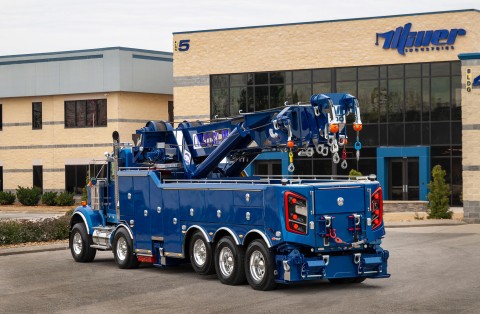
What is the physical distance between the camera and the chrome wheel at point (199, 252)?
20.6 metres

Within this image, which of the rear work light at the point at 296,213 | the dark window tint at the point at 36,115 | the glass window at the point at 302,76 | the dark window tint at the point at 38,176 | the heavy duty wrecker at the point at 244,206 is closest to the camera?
the rear work light at the point at 296,213

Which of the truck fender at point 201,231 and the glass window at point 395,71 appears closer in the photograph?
the truck fender at point 201,231

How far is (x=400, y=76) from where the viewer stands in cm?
5200

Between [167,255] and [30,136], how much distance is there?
45.0m

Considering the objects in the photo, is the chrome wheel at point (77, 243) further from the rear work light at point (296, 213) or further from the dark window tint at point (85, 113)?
the dark window tint at point (85, 113)

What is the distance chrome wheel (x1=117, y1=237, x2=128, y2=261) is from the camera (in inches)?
908

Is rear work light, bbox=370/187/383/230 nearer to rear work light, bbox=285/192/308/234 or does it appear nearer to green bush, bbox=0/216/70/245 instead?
rear work light, bbox=285/192/308/234

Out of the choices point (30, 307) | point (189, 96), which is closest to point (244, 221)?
point (30, 307)

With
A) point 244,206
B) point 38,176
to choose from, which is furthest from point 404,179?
point 244,206

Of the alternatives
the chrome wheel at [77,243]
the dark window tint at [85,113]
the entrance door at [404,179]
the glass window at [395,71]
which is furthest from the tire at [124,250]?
the dark window tint at [85,113]

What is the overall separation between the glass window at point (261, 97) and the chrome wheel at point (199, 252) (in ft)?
115

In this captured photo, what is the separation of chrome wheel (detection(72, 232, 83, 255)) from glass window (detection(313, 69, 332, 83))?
30.4m

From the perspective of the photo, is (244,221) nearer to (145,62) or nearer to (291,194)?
(291,194)

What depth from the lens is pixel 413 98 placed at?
51750 millimetres
